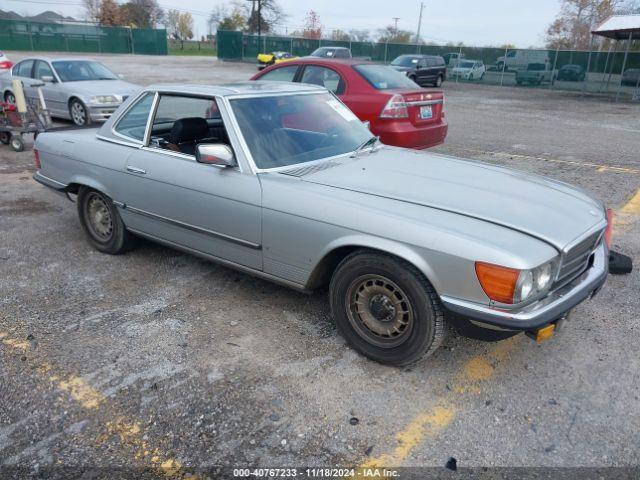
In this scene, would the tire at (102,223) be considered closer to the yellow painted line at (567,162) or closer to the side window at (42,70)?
the yellow painted line at (567,162)

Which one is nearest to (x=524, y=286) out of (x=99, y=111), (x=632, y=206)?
(x=632, y=206)

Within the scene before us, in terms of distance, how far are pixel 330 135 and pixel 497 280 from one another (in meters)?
2.02

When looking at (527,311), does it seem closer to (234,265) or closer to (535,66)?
(234,265)

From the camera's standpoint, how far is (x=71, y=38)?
147 feet

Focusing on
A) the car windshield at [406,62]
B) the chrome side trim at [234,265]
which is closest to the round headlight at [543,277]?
the chrome side trim at [234,265]

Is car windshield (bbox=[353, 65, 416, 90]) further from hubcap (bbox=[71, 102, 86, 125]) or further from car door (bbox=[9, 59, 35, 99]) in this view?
car door (bbox=[9, 59, 35, 99])

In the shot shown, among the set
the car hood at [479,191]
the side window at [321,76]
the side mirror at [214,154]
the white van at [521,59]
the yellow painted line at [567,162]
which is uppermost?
the white van at [521,59]

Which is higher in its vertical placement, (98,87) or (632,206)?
(98,87)

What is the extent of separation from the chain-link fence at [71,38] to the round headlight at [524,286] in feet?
168

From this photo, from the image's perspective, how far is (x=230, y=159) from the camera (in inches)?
135

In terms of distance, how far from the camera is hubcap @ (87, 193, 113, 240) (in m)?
4.62

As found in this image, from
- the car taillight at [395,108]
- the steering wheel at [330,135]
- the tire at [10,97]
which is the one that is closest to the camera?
the steering wheel at [330,135]

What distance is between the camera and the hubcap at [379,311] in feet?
9.59

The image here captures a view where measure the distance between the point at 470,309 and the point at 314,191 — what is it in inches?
46.8
